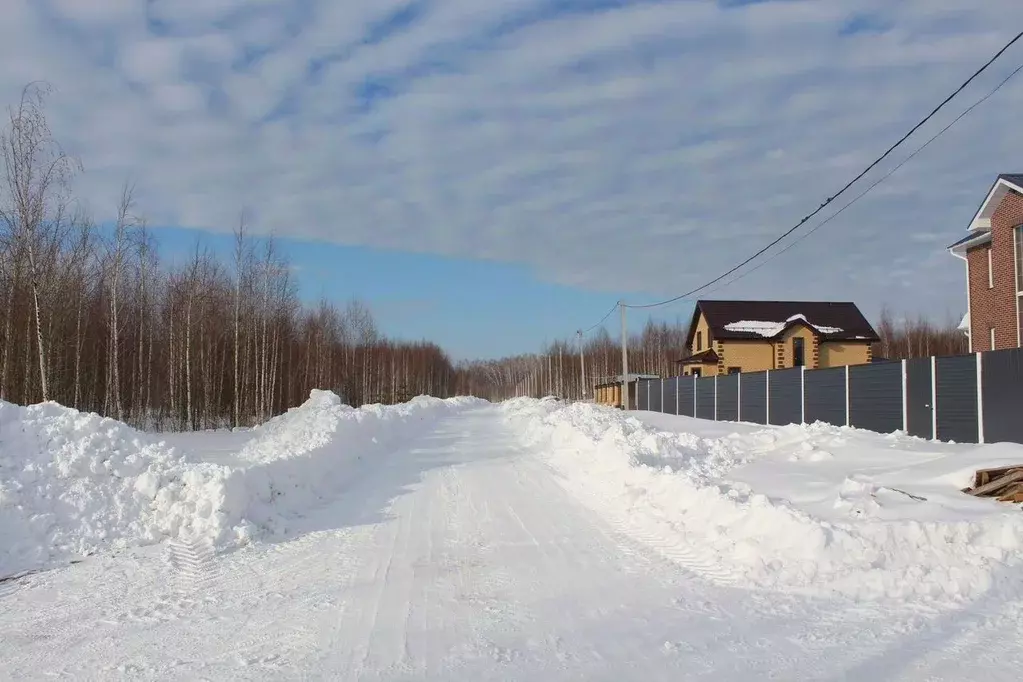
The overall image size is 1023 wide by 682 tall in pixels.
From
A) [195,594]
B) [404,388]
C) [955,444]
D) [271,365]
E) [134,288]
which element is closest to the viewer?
[195,594]

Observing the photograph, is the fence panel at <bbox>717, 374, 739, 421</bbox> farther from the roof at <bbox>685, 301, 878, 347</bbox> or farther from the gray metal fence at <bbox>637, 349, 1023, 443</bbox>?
the roof at <bbox>685, 301, 878, 347</bbox>

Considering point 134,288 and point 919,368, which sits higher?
point 134,288

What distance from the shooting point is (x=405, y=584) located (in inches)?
248

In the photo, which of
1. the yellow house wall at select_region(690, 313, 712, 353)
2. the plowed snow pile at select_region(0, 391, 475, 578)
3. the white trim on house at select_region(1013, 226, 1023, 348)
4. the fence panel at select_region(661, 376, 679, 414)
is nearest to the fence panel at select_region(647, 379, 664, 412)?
the fence panel at select_region(661, 376, 679, 414)

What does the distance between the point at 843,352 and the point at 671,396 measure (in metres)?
15.3

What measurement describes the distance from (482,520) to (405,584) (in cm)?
297

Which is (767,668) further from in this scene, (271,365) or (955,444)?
(271,365)

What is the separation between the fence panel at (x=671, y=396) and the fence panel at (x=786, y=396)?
11.9 m

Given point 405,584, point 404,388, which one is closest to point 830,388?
point 405,584

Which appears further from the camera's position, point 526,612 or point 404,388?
point 404,388

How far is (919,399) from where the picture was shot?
50.0 ft

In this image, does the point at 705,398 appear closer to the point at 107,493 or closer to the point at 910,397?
the point at 910,397

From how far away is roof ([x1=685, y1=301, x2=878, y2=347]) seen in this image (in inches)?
1751

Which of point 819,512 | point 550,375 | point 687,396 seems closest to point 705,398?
point 687,396
